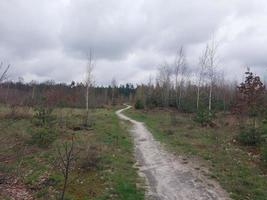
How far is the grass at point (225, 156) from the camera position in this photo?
36.3 ft

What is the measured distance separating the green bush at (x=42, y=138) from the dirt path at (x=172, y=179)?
462 centimetres

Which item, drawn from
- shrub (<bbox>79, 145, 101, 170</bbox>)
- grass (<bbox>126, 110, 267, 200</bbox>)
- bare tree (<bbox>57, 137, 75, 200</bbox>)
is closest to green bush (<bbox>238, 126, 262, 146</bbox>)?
Answer: grass (<bbox>126, 110, 267, 200</bbox>)

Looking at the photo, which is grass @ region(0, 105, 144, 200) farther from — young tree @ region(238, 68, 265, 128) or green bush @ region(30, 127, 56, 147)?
young tree @ region(238, 68, 265, 128)

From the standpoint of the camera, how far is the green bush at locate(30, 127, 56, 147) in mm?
17453

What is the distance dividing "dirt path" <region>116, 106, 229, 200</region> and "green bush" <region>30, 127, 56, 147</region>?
4.62m

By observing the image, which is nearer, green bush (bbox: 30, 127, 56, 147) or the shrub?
the shrub

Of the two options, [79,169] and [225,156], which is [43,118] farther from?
[225,156]

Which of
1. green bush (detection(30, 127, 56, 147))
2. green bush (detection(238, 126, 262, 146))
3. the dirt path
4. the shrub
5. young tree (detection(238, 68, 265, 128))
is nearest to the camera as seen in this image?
the dirt path

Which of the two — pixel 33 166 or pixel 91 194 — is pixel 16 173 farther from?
pixel 91 194

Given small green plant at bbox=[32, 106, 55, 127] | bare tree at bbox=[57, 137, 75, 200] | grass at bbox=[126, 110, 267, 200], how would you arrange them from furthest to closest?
small green plant at bbox=[32, 106, 55, 127] < grass at bbox=[126, 110, 267, 200] < bare tree at bbox=[57, 137, 75, 200]

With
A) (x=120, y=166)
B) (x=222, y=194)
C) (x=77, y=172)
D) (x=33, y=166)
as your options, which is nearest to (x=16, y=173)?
(x=33, y=166)

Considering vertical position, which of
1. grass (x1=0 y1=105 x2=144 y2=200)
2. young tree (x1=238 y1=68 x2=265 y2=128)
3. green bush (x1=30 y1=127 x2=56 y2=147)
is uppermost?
young tree (x1=238 y1=68 x2=265 y2=128)

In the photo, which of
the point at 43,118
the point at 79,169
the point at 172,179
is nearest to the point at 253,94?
the point at 172,179

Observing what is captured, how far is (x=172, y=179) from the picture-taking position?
1195cm
